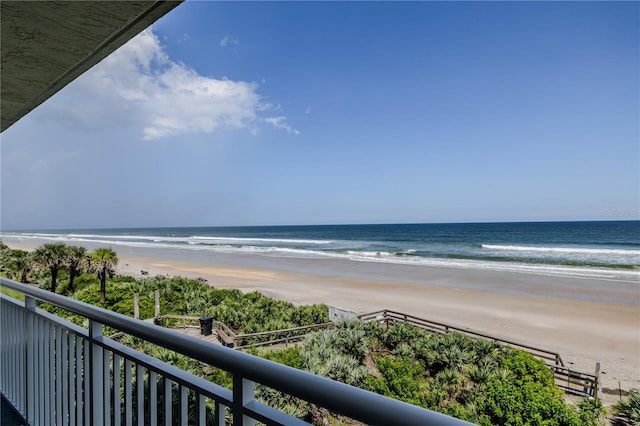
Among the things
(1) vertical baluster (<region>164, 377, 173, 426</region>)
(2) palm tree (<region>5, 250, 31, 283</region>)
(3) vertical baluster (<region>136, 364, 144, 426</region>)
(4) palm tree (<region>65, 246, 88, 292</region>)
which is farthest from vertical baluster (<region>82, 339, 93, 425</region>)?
(2) palm tree (<region>5, 250, 31, 283</region>)

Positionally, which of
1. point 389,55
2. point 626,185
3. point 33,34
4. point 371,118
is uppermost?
point 371,118

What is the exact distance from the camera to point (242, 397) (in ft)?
2.92

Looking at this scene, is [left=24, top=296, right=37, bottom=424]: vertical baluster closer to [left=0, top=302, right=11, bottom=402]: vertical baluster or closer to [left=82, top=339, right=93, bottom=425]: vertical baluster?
[left=0, top=302, right=11, bottom=402]: vertical baluster

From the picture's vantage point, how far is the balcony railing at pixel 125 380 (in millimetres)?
691

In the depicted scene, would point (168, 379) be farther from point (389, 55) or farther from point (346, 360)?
point (389, 55)

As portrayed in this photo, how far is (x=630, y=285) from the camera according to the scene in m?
19.4

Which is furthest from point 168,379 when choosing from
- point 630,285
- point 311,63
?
point 630,285

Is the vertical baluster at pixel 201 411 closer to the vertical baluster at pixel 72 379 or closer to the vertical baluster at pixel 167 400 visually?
the vertical baluster at pixel 167 400

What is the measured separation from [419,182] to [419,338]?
5974 cm

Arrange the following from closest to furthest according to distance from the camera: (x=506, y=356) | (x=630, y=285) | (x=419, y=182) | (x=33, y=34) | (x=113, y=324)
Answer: (x=113, y=324) < (x=33, y=34) < (x=506, y=356) < (x=630, y=285) < (x=419, y=182)

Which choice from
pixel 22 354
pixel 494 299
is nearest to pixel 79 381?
pixel 22 354

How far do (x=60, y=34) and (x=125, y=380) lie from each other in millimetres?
1673

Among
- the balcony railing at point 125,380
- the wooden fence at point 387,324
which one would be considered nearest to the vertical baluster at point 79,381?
the balcony railing at point 125,380

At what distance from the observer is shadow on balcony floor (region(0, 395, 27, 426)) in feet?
7.73
